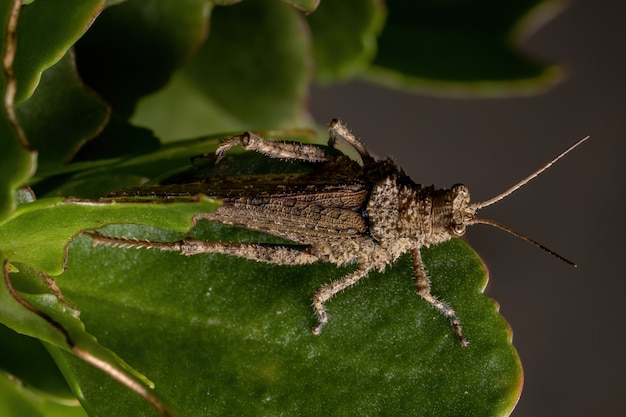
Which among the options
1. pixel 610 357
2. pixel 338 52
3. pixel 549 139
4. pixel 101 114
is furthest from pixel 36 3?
pixel 610 357

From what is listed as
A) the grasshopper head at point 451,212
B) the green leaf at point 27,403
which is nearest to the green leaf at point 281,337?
the green leaf at point 27,403

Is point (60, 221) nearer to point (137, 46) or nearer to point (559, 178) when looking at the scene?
point (137, 46)

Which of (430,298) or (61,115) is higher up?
(61,115)

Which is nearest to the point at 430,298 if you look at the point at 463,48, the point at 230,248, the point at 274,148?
the point at 230,248

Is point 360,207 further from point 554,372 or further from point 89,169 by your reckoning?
point 554,372

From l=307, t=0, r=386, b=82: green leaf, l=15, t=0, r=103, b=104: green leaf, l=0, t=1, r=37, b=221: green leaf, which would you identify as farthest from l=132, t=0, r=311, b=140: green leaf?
l=0, t=1, r=37, b=221: green leaf

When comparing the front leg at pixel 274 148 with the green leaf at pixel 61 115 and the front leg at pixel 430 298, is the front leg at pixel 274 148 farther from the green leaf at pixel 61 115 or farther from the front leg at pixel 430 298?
the front leg at pixel 430 298

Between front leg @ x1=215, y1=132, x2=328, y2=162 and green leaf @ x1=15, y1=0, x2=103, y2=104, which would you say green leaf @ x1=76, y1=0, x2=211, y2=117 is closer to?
front leg @ x1=215, y1=132, x2=328, y2=162
